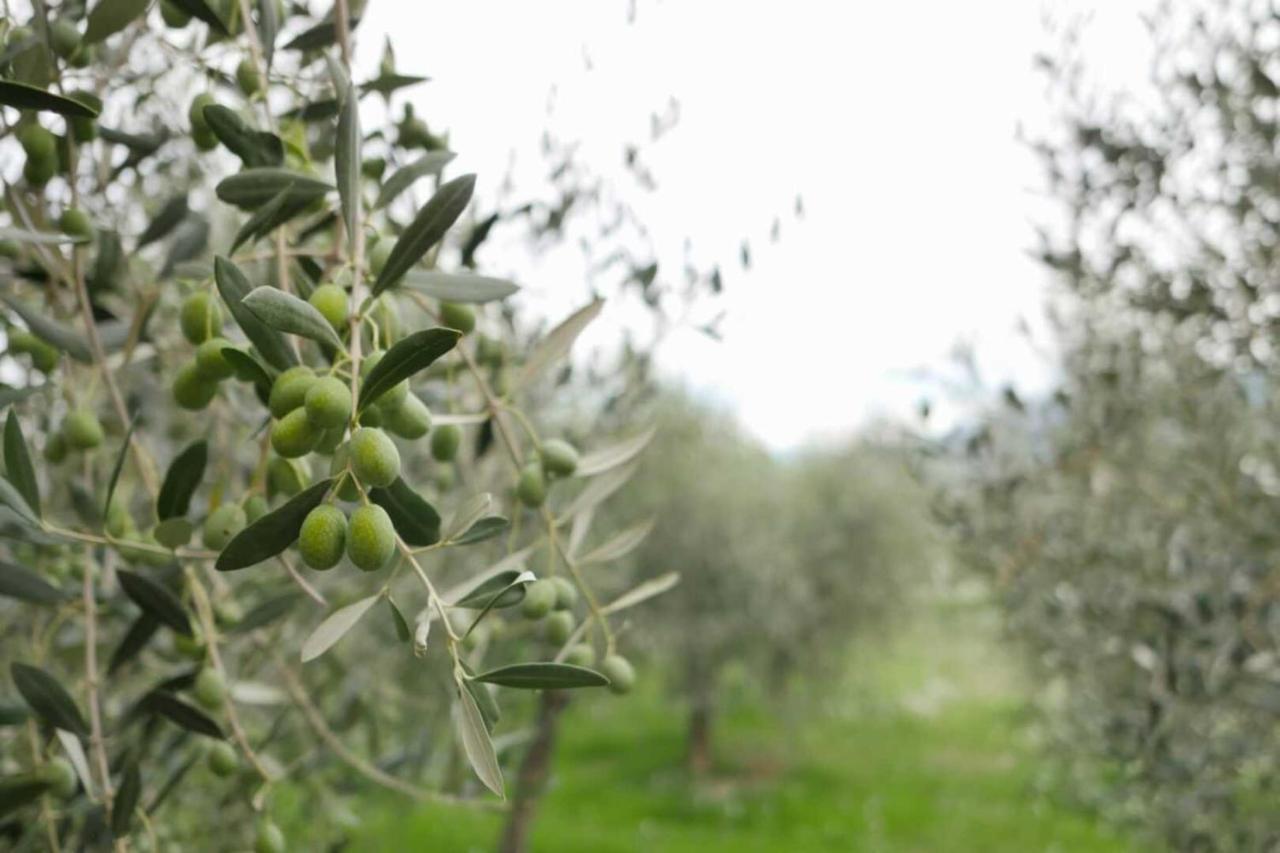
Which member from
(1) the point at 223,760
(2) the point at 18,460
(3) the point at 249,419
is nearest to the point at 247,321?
(2) the point at 18,460

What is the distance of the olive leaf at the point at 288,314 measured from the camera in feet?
2.64

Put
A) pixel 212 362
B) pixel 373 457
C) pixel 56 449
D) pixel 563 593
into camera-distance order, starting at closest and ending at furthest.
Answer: pixel 373 457
pixel 212 362
pixel 563 593
pixel 56 449

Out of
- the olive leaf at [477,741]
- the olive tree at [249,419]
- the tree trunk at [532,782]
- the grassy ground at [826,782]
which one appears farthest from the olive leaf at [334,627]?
the grassy ground at [826,782]

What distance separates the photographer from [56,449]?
1.45 metres

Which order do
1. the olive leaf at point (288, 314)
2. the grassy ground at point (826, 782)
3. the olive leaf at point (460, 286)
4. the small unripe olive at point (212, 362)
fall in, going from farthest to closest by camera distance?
the grassy ground at point (826, 782), the olive leaf at point (460, 286), the small unripe olive at point (212, 362), the olive leaf at point (288, 314)

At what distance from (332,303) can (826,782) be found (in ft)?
43.6

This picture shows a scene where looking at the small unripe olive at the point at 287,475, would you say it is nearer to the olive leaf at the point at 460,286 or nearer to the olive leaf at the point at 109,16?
the olive leaf at the point at 460,286

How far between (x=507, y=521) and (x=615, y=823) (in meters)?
11.2

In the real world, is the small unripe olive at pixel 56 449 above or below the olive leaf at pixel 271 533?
below

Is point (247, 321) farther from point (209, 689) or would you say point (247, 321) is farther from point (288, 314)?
point (209, 689)

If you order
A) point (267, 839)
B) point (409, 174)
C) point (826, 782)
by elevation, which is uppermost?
point (409, 174)

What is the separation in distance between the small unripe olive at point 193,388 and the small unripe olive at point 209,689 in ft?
1.17

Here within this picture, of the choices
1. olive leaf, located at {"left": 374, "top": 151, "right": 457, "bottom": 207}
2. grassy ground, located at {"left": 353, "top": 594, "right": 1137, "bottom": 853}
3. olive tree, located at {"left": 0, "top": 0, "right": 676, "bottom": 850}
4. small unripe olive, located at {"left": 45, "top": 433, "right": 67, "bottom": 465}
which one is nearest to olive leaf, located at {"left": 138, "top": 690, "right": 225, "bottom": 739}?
olive tree, located at {"left": 0, "top": 0, "right": 676, "bottom": 850}

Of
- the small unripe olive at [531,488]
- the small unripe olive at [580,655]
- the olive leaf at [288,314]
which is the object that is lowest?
the small unripe olive at [580,655]
